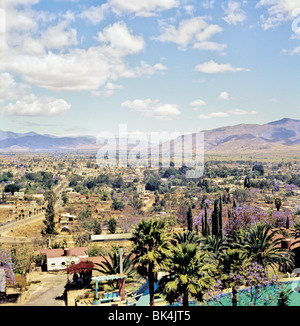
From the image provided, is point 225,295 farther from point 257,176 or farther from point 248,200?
point 257,176

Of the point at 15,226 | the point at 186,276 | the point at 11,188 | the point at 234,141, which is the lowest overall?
the point at 15,226

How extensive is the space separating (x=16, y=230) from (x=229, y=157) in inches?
3487

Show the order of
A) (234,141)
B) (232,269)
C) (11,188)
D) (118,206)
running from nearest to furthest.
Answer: (232,269)
(118,206)
(11,188)
(234,141)

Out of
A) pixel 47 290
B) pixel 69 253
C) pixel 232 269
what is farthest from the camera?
pixel 69 253

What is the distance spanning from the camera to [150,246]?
9.86 meters

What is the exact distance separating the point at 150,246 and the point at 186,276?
1757 millimetres

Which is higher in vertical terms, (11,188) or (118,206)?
Answer: (11,188)

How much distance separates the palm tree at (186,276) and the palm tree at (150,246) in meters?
0.93

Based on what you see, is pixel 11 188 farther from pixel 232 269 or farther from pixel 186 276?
pixel 186 276

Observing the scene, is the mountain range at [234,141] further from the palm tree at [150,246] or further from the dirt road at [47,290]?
the palm tree at [150,246]

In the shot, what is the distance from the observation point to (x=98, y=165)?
95500mm

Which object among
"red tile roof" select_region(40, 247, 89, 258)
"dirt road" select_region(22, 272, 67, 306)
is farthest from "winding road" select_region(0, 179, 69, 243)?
"dirt road" select_region(22, 272, 67, 306)

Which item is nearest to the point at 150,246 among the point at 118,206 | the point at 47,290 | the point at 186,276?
the point at 186,276
